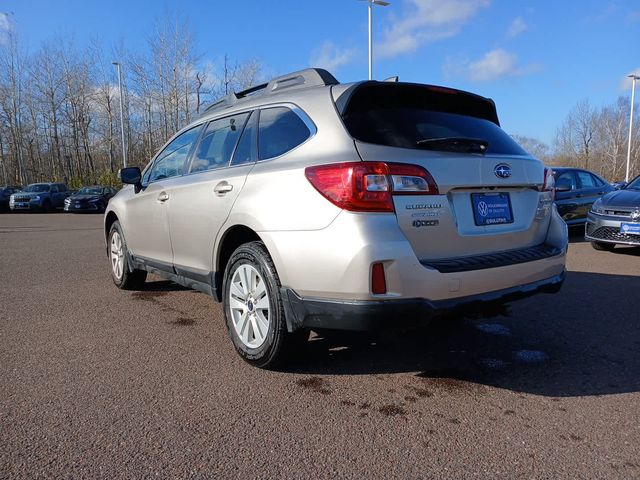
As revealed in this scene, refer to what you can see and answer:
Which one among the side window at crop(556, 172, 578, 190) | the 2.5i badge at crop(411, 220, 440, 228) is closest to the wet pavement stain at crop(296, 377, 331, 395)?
the 2.5i badge at crop(411, 220, 440, 228)

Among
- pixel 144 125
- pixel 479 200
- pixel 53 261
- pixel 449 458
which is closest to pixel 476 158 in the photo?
pixel 479 200

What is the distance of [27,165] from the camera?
2058 inches

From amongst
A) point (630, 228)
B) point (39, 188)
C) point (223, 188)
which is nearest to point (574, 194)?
point (630, 228)

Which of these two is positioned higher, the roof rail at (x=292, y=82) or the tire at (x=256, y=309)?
the roof rail at (x=292, y=82)

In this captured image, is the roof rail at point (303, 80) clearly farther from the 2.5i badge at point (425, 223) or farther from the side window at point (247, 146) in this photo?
the 2.5i badge at point (425, 223)

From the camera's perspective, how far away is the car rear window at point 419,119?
9.20 ft

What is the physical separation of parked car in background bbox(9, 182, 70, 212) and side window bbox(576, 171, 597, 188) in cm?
2585

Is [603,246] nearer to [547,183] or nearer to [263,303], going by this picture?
[547,183]

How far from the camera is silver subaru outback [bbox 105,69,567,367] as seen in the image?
101 inches

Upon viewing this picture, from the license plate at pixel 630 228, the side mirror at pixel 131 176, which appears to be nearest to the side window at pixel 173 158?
the side mirror at pixel 131 176

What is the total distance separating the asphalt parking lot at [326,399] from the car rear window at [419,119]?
1.10 m

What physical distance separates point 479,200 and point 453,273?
1.79ft

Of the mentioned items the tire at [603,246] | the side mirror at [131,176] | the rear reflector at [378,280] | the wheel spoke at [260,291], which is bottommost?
the tire at [603,246]

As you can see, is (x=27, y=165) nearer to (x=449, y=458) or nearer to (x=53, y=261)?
(x=53, y=261)
